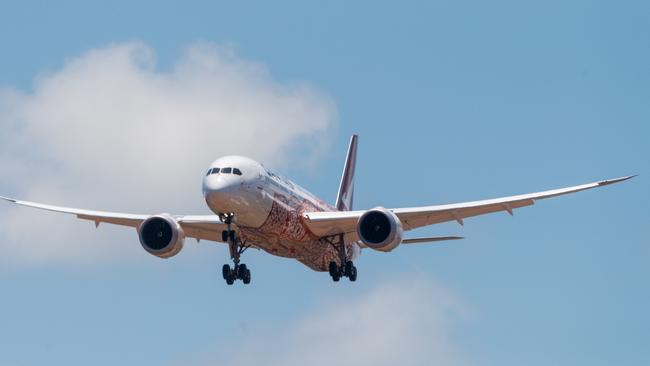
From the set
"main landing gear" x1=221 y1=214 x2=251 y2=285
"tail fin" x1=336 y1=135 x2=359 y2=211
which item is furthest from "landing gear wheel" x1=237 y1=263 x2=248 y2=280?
"tail fin" x1=336 y1=135 x2=359 y2=211

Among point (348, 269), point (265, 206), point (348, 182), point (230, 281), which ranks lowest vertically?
point (230, 281)

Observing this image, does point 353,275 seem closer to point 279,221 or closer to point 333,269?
point 333,269

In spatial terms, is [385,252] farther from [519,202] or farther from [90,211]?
[90,211]

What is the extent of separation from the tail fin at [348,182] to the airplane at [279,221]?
8408 millimetres

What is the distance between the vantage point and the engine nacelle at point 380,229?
2144 inches

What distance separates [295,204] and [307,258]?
11.7ft

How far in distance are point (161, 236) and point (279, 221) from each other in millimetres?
5457

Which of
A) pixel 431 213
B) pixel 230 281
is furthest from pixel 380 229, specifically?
pixel 230 281

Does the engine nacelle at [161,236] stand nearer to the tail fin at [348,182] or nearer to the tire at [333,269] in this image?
the tire at [333,269]

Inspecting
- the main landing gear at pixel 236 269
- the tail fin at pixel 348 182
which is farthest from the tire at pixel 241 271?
the tail fin at pixel 348 182

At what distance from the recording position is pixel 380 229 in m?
54.9

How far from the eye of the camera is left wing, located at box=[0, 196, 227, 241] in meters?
57.0

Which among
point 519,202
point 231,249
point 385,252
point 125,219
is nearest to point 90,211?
point 125,219

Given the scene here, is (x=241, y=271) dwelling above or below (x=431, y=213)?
below
